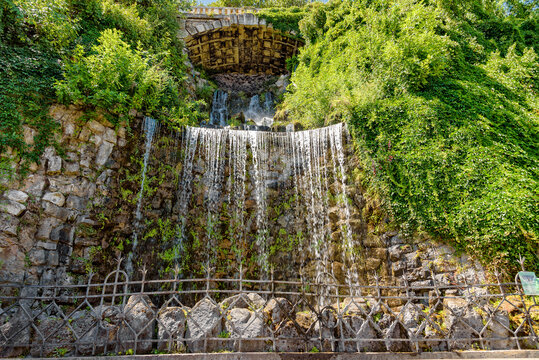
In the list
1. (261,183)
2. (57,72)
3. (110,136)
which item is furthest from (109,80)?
(261,183)

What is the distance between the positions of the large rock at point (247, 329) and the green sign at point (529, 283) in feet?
13.4

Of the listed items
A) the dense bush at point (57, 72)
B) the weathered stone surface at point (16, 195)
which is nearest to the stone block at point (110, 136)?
the dense bush at point (57, 72)

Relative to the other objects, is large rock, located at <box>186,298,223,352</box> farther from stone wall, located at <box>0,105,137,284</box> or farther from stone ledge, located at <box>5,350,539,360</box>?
stone wall, located at <box>0,105,137,284</box>

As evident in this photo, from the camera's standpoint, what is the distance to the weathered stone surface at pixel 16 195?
19.3 feet

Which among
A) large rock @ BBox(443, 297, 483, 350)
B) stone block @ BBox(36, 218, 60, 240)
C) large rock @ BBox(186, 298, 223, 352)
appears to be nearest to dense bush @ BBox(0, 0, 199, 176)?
stone block @ BBox(36, 218, 60, 240)

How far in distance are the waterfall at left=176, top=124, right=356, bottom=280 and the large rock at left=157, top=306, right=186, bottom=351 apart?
445 centimetres

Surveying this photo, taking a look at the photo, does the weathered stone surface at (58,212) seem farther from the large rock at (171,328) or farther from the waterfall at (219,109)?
the waterfall at (219,109)

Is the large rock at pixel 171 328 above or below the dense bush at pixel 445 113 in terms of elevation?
below

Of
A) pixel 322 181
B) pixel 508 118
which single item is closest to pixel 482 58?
pixel 508 118

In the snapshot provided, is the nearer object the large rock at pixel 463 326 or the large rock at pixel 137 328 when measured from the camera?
the large rock at pixel 137 328

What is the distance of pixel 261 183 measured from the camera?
31.0ft

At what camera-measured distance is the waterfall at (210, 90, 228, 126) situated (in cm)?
1468

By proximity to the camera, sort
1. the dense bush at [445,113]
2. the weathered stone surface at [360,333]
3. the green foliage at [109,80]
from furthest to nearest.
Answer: the green foliage at [109,80], the dense bush at [445,113], the weathered stone surface at [360,333]

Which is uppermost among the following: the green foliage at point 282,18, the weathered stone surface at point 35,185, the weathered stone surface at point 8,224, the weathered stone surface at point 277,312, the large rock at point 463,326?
the green foliage at point 282,18
